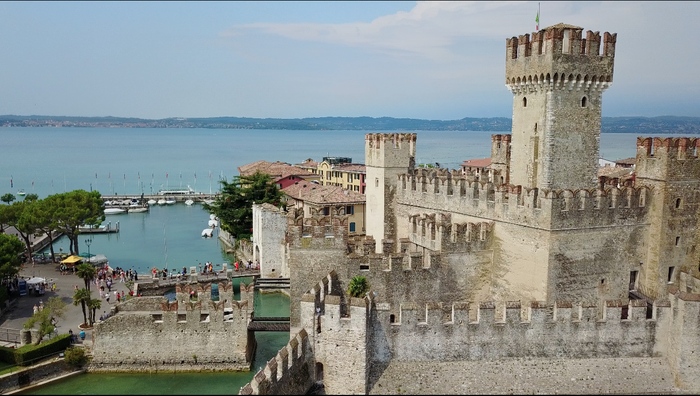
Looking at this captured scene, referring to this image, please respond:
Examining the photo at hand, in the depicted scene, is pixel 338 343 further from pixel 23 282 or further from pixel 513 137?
pixel 23 282

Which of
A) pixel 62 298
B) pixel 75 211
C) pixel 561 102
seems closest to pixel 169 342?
pixel 62 298

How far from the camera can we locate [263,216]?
36938 mm

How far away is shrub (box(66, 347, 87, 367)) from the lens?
76.5ft

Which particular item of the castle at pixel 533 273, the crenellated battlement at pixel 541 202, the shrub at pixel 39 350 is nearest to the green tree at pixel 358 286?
the castle at pixel 533 273

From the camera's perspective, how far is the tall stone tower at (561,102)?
22.4 m

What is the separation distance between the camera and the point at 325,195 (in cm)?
4762

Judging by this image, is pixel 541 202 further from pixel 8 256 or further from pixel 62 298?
pixel 8 256

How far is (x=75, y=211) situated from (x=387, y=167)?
987 inches

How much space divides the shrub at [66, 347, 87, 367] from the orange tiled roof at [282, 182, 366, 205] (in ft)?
81.7

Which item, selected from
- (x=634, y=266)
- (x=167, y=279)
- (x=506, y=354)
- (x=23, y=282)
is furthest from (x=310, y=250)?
(x=23, y=282)

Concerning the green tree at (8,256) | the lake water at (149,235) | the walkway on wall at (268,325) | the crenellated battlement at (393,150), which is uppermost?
the crenellated battlement at (393,150)

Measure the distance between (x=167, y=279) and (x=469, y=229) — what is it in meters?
20.1

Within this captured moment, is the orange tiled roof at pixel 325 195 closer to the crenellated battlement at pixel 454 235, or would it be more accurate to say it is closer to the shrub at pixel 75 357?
the crenellated battlement at pixel 454 235

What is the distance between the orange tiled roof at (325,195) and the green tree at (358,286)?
2510cm
